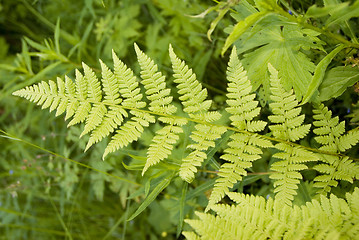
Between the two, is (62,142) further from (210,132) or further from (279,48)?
(279,48)

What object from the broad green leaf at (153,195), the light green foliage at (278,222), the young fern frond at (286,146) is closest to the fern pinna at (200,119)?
the young fern frond at (286,146)

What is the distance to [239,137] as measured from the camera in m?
1.55

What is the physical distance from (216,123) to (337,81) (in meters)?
0.70

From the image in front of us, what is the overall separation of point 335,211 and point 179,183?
0.98 meters

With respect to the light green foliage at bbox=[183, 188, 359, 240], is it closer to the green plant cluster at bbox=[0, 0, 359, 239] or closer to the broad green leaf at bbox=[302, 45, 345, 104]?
the green plant cluster at bbox=[0, 0, 359, 239]

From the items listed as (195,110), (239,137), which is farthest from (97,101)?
(239,137)

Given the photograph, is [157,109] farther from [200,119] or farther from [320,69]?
[320,69]

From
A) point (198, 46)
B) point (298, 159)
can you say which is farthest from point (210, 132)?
point (198, 46)

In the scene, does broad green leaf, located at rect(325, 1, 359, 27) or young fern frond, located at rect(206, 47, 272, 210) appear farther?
young fern frond, located at rect(206, 47, 272, 210)

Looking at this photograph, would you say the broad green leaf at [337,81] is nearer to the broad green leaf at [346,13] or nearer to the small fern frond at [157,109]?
the broad green leaf at [346,13]

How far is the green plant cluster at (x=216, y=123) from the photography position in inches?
54.0

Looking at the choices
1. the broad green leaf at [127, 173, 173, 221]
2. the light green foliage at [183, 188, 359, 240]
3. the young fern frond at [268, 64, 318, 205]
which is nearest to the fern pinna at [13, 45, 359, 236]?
the young fern frond at [268, 64, 318, 205]

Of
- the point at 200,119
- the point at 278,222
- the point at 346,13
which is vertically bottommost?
the point at 278,222

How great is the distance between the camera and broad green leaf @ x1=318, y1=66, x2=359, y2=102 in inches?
63.2
